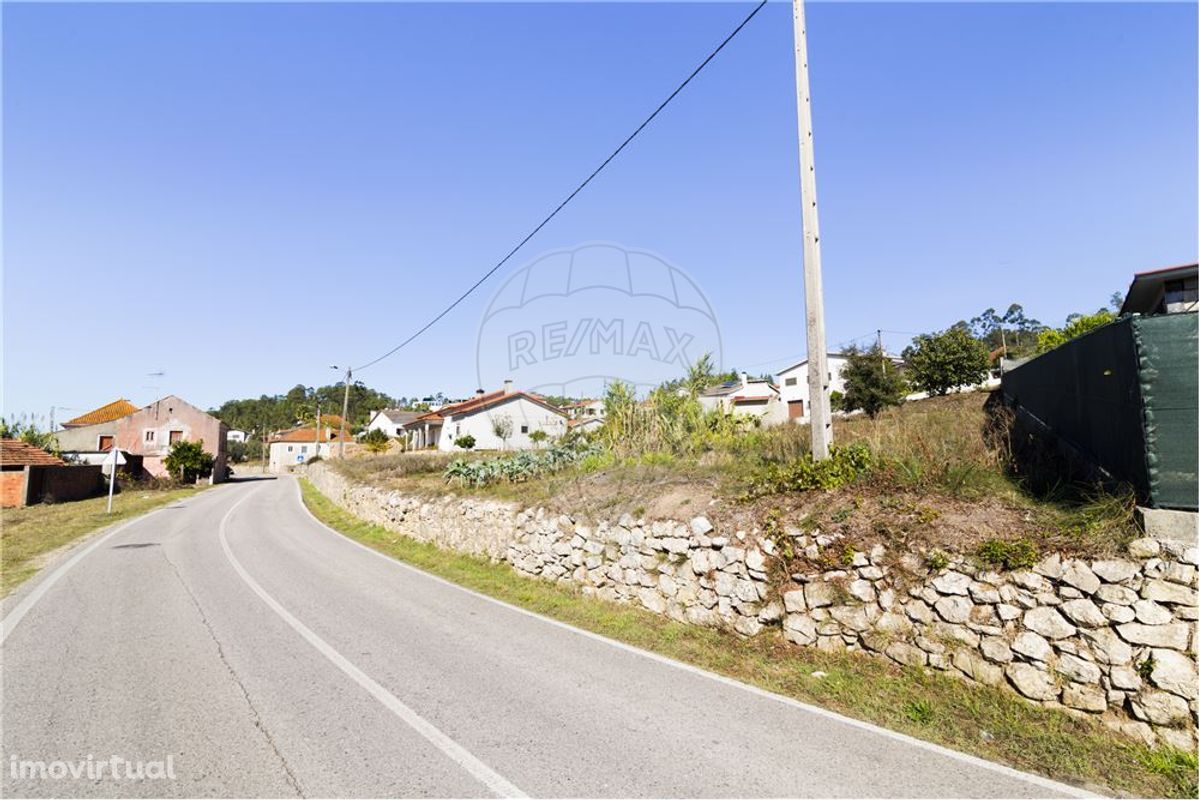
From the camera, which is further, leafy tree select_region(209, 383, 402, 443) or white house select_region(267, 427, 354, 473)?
leafy tree select_region(209, 383, 402, 443)

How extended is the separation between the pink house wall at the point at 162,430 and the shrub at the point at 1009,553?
53712mm

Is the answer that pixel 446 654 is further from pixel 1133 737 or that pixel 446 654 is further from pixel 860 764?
pixel 1133 737

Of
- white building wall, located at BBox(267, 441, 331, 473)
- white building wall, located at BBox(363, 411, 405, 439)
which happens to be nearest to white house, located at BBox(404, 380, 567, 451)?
white building wall, located at BBox(363, 411, 405, 439)

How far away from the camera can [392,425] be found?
7256cm

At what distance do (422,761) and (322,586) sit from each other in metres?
6.90

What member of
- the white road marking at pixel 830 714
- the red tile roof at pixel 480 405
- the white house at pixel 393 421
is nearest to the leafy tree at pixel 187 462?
the red tile roof at pixel 480 405

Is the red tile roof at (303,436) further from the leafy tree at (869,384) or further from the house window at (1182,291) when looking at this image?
the house window at (1182,291)

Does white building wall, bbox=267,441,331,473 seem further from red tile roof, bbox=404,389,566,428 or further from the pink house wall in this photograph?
red tile roof, bbox=404,389,566,428

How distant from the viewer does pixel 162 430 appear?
4656 cm

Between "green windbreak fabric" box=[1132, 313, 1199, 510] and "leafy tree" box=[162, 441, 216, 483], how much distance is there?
50.1 meters

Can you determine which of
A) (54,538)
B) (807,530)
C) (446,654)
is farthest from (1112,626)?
Result: (54,538)

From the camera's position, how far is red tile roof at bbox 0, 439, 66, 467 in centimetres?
2545

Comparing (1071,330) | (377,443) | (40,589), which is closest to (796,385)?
(1071,330)

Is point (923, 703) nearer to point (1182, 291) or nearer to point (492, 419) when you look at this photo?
point (1182, 291)
